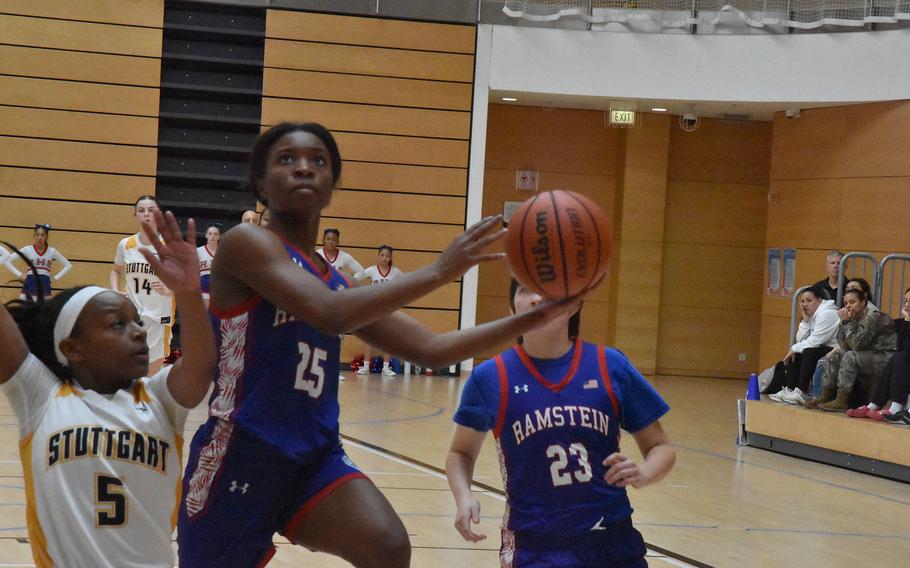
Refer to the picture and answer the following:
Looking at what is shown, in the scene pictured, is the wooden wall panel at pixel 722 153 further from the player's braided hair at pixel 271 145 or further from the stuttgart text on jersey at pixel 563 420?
the player's braided hair at pixel 271 145

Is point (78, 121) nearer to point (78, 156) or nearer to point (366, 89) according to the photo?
point (78, 156)

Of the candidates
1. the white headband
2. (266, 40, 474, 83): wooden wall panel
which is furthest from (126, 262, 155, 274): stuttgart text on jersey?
the white headband

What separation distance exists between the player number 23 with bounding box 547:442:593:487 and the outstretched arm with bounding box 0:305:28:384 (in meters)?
1.30

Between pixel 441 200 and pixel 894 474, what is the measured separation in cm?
793

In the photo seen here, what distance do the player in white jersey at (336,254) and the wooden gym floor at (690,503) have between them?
3.08m

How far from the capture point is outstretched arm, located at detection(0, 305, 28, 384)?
2489mm

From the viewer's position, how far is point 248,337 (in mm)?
2721

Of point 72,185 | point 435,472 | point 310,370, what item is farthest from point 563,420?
point 72,185

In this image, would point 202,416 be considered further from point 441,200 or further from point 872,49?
point 872,49

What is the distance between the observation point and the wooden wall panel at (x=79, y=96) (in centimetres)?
1437

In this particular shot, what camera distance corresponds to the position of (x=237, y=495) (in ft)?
9.01

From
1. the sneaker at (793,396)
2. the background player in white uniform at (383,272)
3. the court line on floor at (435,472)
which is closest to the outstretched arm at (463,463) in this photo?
the court line on floor at (435,472)

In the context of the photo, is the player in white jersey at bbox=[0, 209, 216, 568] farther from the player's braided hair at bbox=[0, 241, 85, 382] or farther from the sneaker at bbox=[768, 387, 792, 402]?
the sneaker at bbox=[768, 387, 792, 402]

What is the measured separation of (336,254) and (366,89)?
2.55 meters
